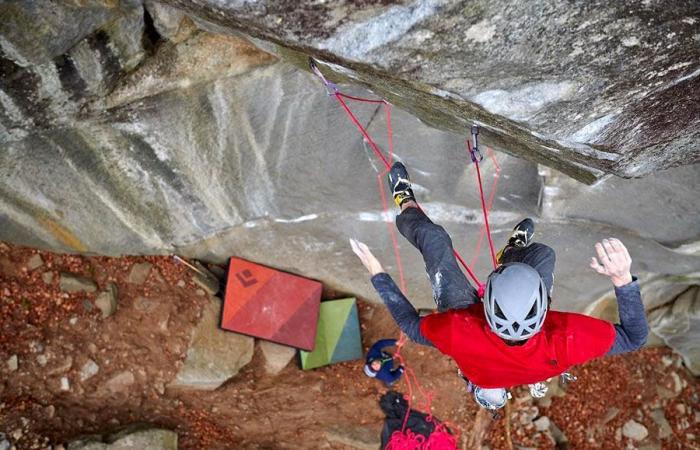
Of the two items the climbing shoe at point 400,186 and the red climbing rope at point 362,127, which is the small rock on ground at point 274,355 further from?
the climbing shoe at point 400,186

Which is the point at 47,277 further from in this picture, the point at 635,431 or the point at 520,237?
the point at 635,431

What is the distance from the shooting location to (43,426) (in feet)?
17.8

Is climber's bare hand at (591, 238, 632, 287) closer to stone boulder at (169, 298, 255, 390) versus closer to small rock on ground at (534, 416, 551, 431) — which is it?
stone boulder at (169, 298, 255, 390)

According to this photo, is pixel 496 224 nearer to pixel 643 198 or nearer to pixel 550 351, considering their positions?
pixel 643 198

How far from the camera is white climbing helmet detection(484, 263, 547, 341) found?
317cm

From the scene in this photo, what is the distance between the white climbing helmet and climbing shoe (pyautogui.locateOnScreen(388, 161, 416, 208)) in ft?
4.53

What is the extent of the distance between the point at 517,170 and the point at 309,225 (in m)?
2.10

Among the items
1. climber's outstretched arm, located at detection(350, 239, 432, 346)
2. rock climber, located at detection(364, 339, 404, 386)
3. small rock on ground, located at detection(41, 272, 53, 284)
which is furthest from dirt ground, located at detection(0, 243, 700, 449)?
climber's outstretched arm, located at detection(350, 239, 432, 346)

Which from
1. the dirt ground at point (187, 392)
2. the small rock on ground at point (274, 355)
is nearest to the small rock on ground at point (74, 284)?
the dirt ground at point (187, 392)

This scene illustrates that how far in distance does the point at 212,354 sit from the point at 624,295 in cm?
429

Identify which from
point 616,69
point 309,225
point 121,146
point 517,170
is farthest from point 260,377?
point 616,69

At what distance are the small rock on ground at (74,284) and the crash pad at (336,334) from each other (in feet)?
7.86

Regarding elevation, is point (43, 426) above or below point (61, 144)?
below

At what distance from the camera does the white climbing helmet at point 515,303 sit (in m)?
3.17
